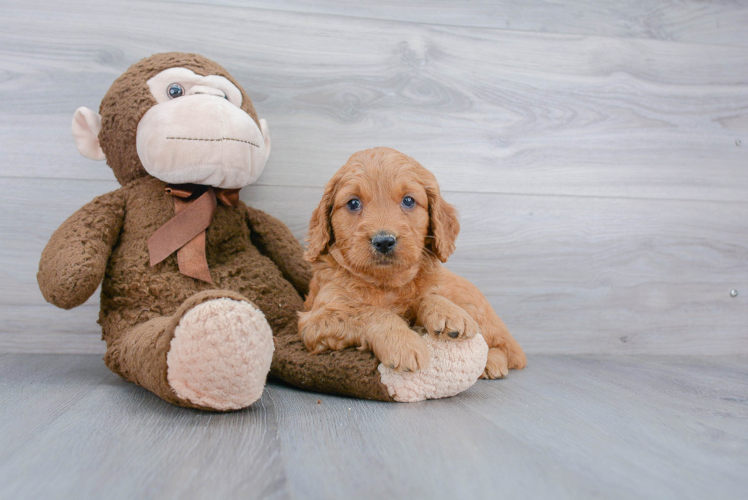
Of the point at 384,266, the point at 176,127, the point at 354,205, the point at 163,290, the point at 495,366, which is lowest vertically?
the point at 495,366

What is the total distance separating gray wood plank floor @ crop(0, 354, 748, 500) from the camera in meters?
0.81

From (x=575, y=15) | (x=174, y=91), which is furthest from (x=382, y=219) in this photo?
(x=575, y=15)

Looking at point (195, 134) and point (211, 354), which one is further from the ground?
point (195, 134)

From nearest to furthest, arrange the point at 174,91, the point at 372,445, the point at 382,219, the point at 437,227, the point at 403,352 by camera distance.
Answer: the point at 372,445 → the point at 403,352 → the point at 382,219 → the point at 437,227 → the point at 174,91

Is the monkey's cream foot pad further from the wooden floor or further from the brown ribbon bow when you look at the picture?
the brown ribbon bow

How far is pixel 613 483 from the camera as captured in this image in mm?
849

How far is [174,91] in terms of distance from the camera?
147 cm

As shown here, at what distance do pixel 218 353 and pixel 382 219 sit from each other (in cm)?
50

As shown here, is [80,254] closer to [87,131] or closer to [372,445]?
[87,131]

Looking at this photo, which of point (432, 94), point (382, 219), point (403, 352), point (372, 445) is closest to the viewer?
point (372, 445)

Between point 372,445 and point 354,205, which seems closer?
point 372,445

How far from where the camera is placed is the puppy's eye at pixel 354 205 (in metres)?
1.31

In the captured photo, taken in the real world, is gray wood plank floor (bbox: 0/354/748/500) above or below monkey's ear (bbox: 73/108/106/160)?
below

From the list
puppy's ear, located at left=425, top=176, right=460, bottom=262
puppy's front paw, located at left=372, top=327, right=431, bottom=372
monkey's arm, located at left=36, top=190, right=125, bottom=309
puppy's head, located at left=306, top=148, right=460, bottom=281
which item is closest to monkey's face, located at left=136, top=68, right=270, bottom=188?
monkey's arm, located at left=36, top=190, right=125, bottom=309
